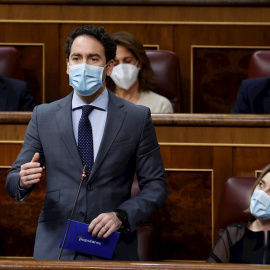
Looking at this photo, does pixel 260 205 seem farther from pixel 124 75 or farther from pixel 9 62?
pixel 9 62

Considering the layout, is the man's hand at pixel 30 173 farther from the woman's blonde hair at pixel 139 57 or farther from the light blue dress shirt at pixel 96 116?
the woman's blonde hair at pixel 139 57

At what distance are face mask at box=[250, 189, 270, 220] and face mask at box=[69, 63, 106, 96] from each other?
0.27 meters

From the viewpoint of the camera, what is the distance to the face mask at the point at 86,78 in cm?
70

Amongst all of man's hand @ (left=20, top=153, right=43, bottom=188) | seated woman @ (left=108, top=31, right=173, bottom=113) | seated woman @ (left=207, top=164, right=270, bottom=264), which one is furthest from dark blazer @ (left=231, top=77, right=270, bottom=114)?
man's hand @ (left=20, top=153, right=43, bottom=188)

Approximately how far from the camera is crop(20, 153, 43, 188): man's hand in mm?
616

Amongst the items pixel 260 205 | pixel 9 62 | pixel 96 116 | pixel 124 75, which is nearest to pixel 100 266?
pixel 96 116

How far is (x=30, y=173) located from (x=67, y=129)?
3.2 inches

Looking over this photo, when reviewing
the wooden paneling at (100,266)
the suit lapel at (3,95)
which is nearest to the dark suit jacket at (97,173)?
the wooden paneling at (100,266)

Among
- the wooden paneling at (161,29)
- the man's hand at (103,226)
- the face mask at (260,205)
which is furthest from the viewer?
the wooden paneling at (161,29)

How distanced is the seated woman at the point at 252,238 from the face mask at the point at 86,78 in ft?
0.91

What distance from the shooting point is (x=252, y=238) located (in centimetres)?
86

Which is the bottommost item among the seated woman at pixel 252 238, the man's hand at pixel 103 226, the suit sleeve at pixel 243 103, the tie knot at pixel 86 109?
the seated woman at pixel 252 238

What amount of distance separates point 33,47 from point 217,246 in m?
0.69

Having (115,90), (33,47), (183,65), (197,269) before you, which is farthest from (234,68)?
(197,269)
